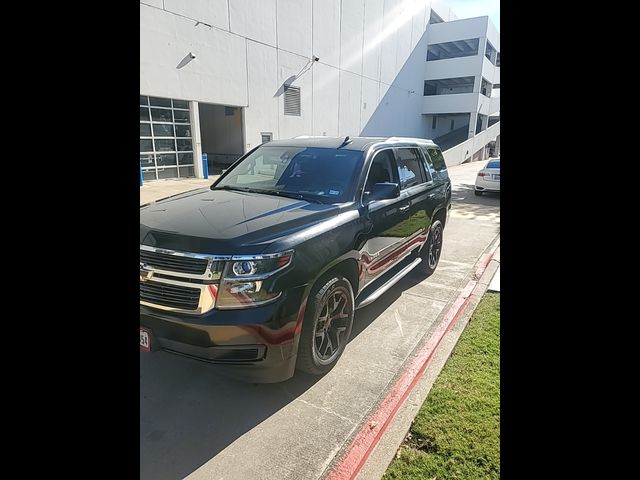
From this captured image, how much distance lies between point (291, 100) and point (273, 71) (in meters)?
2.06

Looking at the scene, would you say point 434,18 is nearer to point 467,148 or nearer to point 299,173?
point 467,148

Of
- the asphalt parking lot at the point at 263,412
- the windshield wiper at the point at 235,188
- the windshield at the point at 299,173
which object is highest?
the windshield at the point at 299,173

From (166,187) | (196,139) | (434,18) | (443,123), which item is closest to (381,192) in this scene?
(166,187)

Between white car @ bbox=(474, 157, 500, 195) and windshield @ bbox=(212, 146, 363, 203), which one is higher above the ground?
windshield @ bbox=(212, 146, 363, 203)

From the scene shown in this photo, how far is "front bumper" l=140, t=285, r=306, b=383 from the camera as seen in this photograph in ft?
8.48

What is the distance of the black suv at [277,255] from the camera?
8.57 feet

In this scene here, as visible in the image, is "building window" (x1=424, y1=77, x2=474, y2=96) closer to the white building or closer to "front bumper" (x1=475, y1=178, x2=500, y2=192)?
the white building

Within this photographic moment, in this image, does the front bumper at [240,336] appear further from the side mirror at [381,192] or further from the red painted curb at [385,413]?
the side mirror at [381,192]

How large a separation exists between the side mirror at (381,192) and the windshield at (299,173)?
0.21m

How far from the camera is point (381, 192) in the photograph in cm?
374

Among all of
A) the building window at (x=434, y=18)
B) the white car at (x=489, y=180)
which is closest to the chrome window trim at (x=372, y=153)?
the white car at (x=489, y=180)

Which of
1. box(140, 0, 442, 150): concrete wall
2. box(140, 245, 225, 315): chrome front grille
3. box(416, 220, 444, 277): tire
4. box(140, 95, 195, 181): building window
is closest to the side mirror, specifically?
box(140, 245, 225, 315): chrome front grille

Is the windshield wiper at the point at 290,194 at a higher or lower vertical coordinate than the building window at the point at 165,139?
lower

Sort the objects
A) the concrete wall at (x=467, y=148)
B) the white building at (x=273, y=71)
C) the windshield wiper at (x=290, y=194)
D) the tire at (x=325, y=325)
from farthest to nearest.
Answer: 1. the concrete wall at (x=467, y=148)
2. the white building at (x=273, y=71)
3. the windshield wiper at (x=290, y=194)
4. the tire at (x=325, y=325)
